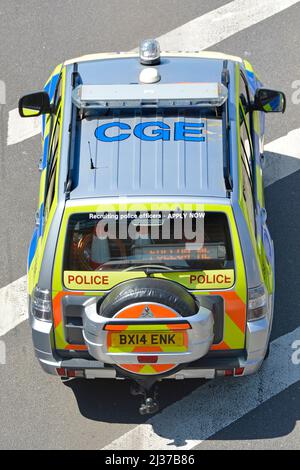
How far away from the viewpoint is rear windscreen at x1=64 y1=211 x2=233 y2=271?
7.66 metres

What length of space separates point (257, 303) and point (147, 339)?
3.12 feet

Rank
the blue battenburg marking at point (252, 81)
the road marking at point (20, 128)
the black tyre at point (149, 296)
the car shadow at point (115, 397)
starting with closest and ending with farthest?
the black tyre at point (149, 296), the car shadow at point (115, 397), the blue battenburg marking at point (252, 81), the road marking at point (20, 128)

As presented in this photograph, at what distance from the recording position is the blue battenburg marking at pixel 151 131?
799cm

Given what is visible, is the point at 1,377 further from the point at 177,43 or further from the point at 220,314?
the point at 177,43

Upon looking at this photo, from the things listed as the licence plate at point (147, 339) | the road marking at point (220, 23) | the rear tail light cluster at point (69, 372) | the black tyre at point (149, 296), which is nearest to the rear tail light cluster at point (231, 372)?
the licence plate at point (147, 339)

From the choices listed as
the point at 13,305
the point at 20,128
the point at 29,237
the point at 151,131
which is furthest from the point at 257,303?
the point at 20,128

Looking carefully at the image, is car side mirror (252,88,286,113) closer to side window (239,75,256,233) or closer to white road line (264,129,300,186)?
side window (239,75,256,233)

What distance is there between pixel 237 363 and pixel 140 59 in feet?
9.44

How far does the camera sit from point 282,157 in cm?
1080

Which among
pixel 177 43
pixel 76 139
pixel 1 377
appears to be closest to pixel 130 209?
pixel 76 139

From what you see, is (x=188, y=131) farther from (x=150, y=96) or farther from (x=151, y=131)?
(x=150, y=96)

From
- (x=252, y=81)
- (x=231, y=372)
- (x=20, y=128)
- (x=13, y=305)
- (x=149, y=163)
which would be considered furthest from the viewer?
(x=20, y=128)

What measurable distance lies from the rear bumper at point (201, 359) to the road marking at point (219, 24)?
4.98 meters

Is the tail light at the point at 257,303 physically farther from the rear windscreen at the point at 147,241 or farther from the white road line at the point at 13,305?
the white road line at the point at 13,305
